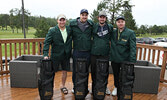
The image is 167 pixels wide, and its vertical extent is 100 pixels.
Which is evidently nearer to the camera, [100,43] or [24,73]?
[100,43]

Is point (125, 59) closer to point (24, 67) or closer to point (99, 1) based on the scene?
point (24, 67)

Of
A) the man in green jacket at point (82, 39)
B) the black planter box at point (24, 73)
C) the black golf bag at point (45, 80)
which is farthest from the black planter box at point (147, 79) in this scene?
the black planter box at point (24, 73)

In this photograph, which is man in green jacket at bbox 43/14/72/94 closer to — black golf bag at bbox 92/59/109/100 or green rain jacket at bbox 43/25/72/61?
green rain jacket at bbox 43/25/72/61

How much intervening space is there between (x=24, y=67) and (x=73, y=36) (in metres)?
1.22

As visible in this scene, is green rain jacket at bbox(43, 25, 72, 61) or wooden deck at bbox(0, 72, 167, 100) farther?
wooden deck at bbox(0, 72, 167, 100)

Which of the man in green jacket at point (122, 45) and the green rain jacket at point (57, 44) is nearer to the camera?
the man in green jacket at point (122, 45)

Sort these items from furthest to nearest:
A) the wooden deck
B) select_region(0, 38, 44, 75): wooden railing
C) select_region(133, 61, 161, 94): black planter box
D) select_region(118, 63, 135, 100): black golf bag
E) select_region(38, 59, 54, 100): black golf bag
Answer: select_region(0, 38, 44, 75): wooden railing → select_region(133, 61, 161, 94): black planter box → the wooden deck → select_region(38, 59, 54, 100): black golf bag → select_region(118, 63, 135, 100): black golf bag

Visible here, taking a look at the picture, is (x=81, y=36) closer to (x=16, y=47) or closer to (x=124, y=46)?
(x=124, y=46)

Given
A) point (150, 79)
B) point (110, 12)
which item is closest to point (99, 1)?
point (110, 12)

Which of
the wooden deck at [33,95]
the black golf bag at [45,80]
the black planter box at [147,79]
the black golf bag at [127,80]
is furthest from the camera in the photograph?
the black planter box at [147,79]

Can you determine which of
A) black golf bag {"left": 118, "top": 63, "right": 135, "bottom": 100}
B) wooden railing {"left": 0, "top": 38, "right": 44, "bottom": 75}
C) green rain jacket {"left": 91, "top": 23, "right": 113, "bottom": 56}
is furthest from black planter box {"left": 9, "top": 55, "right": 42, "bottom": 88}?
black golf bag {"left": 118, "top": 63, "right": 135, "bottom": 100}

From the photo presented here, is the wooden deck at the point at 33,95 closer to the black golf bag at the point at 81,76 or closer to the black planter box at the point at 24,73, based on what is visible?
the black planter box at the point at 24,73

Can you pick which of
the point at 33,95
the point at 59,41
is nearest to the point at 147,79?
the point at 59,41

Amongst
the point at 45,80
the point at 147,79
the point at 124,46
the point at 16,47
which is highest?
the point at 124,46
